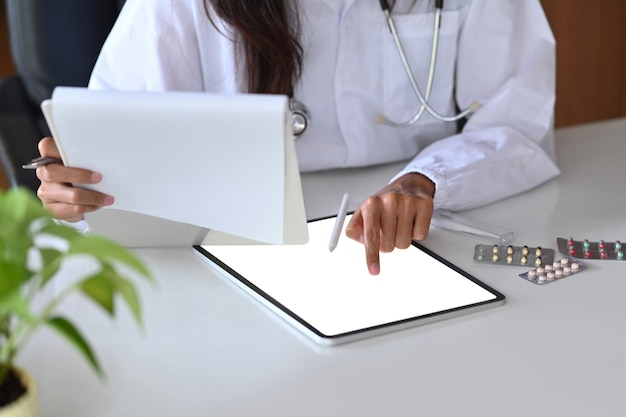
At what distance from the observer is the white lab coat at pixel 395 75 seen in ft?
4.33

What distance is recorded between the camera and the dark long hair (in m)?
1.28

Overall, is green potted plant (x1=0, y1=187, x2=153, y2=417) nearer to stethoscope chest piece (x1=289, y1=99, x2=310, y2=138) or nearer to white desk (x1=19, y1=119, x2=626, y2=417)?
white desk (x1=19, y1=119, x2=626, y2=417)

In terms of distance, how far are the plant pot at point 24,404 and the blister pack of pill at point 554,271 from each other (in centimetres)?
57

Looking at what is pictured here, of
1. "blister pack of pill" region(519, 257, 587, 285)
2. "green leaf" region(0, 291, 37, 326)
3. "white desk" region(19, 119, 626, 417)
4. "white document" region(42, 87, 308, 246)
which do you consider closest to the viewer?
"green leaf" region(0, 291, 37, 326)

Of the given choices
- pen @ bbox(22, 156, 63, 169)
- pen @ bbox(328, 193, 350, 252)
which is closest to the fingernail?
pen @ bbox(22, 156, 63, 169)

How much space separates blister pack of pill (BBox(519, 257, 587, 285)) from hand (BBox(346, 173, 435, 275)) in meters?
0.14

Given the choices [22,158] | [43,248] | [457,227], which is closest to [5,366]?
[43,248]

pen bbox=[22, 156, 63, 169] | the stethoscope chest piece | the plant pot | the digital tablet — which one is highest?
the plant pot

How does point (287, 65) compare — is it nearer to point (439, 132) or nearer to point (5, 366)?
point (439, 132)

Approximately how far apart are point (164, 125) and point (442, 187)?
45 cm

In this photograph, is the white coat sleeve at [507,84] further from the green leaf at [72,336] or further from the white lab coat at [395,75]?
the green leaf at [72,336]

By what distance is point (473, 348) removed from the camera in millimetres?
858

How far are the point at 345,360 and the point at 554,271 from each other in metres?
0.31

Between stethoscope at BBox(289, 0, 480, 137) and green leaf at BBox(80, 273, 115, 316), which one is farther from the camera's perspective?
stethoscope at BBox(289, 0, 480, 137)
